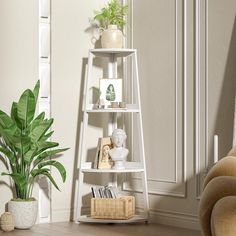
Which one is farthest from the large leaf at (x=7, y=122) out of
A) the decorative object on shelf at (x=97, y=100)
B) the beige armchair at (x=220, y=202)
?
the beige armchair at (x=220, y=202)

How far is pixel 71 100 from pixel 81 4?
2.59ft

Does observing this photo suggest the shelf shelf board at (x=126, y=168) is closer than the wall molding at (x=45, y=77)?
Yes

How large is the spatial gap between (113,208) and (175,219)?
473 millimetres

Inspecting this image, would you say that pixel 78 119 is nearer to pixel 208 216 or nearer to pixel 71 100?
pixel 71 100

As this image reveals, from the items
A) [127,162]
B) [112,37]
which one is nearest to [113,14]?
[112,37]

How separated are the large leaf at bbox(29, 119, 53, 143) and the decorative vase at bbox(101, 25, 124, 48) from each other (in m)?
0.83

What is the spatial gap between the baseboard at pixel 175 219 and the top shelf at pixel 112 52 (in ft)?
4.15

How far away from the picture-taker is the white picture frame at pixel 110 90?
5.22 meters

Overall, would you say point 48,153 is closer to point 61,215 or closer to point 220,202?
point 61,215

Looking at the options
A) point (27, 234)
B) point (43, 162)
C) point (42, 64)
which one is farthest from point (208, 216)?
point (42, 64)

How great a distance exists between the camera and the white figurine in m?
5.05

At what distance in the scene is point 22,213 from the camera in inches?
190

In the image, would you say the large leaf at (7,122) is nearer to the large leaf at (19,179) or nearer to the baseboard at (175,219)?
the large leaf at (19,179)

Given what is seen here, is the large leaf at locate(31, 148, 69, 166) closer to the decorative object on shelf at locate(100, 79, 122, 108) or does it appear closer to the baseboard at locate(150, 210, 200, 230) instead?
the decorative object on shelf at locate(100, 79, 122, 108)
